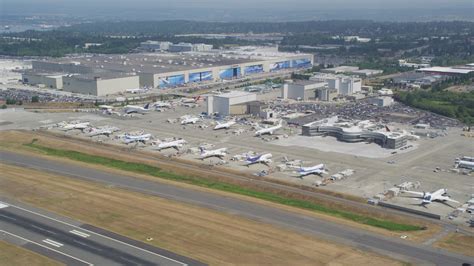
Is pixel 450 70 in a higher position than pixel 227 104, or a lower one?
higher

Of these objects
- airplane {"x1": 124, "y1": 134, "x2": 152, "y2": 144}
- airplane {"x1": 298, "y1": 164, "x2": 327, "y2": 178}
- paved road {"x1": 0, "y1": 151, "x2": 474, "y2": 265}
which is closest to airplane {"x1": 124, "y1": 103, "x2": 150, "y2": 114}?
airplane {"x1": 124, "y1": 134, "x2": 152, "y2": 144}

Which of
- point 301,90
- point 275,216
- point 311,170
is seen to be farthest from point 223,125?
point 275,216

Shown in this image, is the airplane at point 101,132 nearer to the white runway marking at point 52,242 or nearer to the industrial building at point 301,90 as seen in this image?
the white runway marking at point 52,242

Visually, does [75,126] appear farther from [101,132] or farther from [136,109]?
[136,109]

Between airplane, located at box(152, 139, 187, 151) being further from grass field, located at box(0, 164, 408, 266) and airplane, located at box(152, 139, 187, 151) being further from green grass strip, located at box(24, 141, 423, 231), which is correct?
grass field, located at box(0, 164, 408, 266)

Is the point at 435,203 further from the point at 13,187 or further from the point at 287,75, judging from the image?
the point at 287,75

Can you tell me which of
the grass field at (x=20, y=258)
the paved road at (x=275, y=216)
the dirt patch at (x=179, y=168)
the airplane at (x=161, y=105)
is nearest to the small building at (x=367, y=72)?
the airplane at (x=161, y=105)
